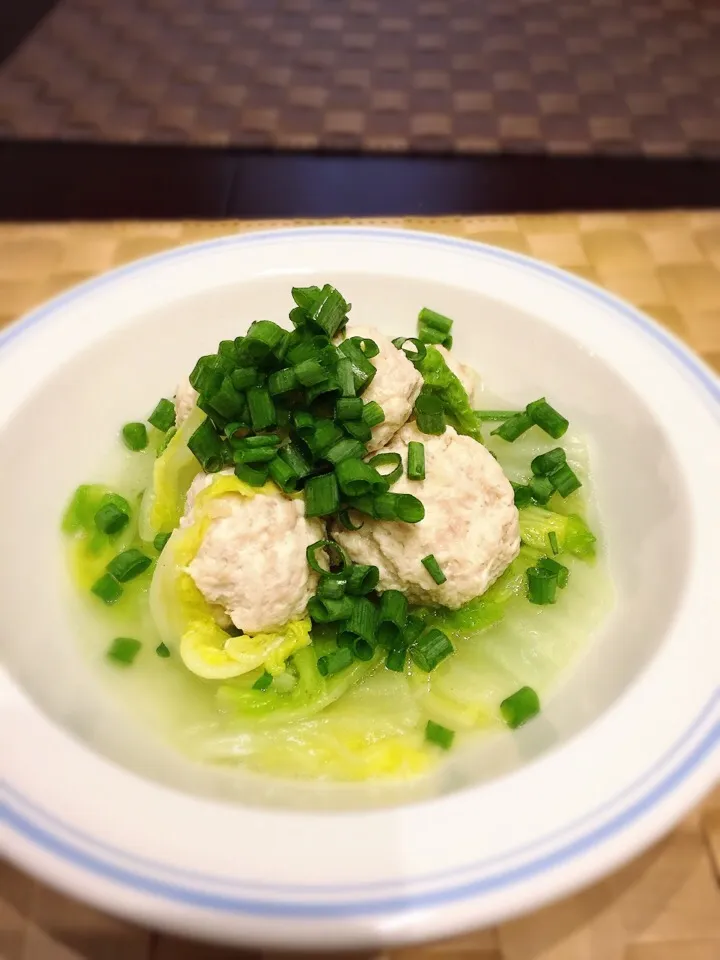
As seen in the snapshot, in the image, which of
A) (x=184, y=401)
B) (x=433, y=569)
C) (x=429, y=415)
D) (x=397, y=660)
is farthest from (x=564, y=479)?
(x=184, y=401)

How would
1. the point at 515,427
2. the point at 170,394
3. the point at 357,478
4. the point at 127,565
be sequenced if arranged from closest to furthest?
the point at 357,478 → the point at 127,565 → the point at 515,427 → the point at 170,394

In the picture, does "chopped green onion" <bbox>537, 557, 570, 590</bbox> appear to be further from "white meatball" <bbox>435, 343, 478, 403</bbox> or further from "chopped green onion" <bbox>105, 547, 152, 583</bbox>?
"chopped green onion" <bbox>105, 547, 152, 583</bbox>

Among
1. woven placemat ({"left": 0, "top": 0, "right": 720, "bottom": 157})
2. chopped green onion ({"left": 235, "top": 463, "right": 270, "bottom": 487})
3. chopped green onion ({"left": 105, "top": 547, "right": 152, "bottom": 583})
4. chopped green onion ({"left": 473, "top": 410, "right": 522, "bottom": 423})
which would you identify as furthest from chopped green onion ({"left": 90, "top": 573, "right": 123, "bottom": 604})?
woven placemat ({"left": 0, "top": 0, "right": 720, "bottom": 157})

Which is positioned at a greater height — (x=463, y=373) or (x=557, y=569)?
(x=463, y=373)

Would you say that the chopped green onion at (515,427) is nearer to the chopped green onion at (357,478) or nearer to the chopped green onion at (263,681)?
the chopped green onion at (357,478)

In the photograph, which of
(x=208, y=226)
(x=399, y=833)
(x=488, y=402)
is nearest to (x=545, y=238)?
(x=488, y=402)

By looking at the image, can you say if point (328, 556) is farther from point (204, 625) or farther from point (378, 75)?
point (378, 75)

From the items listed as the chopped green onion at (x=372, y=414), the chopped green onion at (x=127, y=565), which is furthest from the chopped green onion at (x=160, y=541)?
the chopped green onion at (x=372, y=414)
